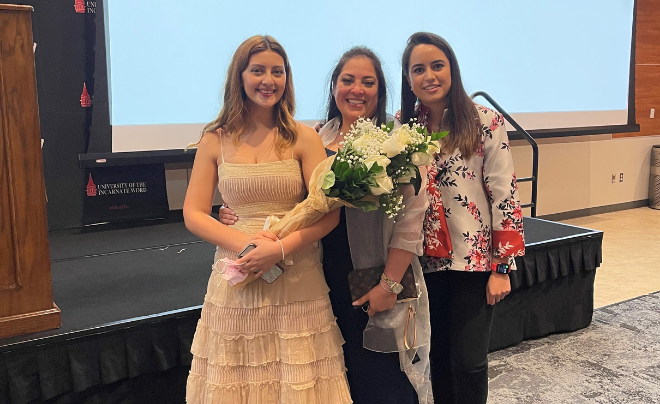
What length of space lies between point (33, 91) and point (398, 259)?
4.00 ft

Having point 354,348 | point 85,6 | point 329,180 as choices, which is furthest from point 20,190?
point 85,6

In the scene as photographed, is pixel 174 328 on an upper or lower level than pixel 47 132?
lower

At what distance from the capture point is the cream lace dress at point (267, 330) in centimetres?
147

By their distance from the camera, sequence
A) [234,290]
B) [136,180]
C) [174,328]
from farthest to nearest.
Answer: [136,180] → [174,328] → [234,290]

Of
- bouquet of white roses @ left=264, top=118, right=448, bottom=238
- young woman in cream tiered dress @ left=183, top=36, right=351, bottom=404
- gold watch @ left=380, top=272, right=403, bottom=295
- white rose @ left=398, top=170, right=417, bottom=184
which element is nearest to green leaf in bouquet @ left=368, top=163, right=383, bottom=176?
bouquet of white roses @ left=264, top=118, right=448, bottom=238

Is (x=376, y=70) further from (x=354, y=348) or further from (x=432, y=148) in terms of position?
(x=354, y=348)

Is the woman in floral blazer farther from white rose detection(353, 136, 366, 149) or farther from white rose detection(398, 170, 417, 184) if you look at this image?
white rose detection(353, 136, 366, 149)

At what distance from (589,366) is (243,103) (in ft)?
7.19

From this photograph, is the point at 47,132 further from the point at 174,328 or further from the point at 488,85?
the point at 488,85

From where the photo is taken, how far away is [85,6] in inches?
134

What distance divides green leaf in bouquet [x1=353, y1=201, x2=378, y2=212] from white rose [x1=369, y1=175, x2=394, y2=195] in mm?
46

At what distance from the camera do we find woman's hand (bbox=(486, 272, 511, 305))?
5.58ft

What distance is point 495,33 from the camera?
4.95 metres

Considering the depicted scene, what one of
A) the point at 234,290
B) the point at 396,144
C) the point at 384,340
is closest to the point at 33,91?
the point at 234,290
